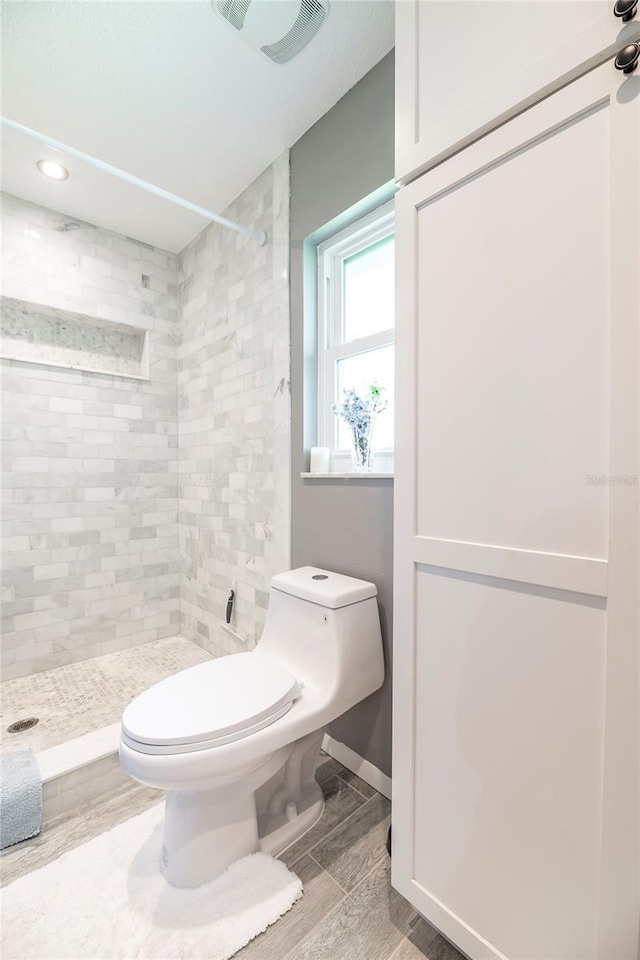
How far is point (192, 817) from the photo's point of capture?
1043 mm

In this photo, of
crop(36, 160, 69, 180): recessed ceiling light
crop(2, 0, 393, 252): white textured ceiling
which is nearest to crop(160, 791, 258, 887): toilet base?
crop(2, 0, 393, 252): white textured ceiling

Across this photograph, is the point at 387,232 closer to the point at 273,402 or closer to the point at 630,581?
the point at 273,402

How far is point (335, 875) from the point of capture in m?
1.09

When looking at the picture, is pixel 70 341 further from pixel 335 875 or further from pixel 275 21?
pixel 335 875

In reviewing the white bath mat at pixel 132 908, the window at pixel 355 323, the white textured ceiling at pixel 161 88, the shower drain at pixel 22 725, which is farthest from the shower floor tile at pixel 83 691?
the white textured ceiling at pixel 161 88

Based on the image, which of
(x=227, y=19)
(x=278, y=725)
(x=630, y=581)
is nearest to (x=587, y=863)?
(x=630, y=581)

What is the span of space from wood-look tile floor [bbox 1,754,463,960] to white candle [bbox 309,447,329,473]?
1.16 m

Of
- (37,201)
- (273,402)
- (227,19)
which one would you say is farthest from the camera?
(37,201)

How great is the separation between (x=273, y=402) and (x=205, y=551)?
107 centimetres

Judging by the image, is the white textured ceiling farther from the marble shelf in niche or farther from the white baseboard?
the white baseboard

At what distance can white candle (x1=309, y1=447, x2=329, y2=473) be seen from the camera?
159 centimetres

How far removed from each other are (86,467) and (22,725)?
1272 mm

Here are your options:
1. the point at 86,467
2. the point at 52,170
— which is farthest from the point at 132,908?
the point at 52,170

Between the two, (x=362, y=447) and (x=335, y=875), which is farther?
(x=362, y=447)
